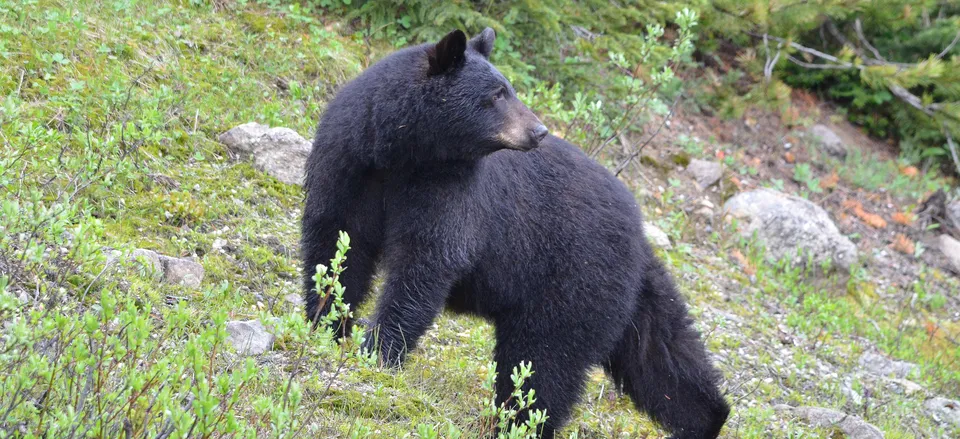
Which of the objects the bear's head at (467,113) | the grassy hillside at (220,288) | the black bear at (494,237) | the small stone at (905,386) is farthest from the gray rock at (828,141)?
the bear's head at (467,113)

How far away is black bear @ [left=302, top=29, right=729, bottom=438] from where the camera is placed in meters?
4.61

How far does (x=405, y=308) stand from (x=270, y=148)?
2.80 metres

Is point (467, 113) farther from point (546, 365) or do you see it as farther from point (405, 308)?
point (546, 365)

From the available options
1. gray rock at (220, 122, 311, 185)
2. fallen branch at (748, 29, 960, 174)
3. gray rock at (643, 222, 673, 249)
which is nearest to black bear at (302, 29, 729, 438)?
gray rock at (220, 122, 311, 185)

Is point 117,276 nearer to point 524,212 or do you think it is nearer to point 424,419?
point 424,419

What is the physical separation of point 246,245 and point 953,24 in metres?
11.0

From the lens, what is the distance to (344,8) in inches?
362

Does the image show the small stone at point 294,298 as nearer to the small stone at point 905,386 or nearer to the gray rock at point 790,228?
the small stone at point 905,386

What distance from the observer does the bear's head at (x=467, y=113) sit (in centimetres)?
472

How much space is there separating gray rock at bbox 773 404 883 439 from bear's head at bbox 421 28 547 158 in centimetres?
336

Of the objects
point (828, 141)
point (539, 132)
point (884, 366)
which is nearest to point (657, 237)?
point (884, 366)

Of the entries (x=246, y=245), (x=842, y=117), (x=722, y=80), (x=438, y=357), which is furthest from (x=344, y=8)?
(x=842, y=117)

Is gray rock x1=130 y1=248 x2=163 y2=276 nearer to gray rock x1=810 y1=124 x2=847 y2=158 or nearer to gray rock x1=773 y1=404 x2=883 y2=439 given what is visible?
gray rock x1=773 y1=404 x2=883 y2=439

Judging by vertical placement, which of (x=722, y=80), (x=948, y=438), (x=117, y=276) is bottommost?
(x=948, y=438)
